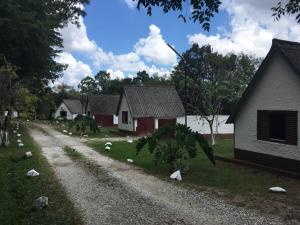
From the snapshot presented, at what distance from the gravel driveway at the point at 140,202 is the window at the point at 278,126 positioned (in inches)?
224

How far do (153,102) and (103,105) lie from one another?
1946 cm

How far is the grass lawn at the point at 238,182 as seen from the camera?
10938 mm

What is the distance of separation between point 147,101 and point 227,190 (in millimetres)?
27071

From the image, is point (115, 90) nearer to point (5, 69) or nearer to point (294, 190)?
point (5, 69)

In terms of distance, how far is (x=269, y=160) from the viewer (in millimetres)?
16797

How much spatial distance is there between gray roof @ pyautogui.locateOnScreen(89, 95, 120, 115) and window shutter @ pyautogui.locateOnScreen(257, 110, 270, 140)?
3920 centimetres

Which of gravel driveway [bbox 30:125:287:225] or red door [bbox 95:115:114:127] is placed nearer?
gravel driveway [bbox 30:125:287:225]

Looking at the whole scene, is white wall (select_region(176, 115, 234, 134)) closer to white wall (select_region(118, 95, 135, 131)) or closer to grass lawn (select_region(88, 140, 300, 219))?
white wall (select_region(118, 95, 135, 131))

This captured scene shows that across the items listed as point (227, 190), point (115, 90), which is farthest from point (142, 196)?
point (115, 90)

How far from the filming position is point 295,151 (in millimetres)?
15352

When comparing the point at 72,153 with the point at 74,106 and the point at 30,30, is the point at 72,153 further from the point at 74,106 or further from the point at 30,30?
the point at 74,106

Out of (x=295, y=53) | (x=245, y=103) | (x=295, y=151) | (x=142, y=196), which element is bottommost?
(x=142, y=196)

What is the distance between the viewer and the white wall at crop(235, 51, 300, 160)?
15.6m

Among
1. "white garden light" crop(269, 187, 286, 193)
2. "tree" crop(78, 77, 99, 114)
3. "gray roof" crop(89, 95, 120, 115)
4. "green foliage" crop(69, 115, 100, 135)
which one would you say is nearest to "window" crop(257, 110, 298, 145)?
"white garden light" crop(269, 187, 286, 193)
